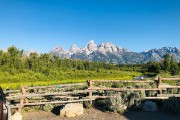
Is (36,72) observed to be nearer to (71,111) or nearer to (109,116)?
(71,111)

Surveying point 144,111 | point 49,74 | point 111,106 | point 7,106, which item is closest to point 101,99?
point 111,106

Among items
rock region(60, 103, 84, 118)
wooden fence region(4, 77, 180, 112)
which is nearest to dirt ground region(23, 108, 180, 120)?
rock region(60, 103, 84, 118)

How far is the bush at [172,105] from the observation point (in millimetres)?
13250

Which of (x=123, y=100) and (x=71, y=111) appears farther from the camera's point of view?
(x=123, y=100)

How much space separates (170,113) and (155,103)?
103cm

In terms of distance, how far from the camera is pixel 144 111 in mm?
13938

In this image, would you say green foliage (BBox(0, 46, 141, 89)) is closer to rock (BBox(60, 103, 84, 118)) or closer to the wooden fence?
the wooden fence

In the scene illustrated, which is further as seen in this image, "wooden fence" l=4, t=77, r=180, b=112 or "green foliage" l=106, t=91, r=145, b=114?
"wooden fence" l=4, t=77, r=180, b=112

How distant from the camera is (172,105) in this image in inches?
527

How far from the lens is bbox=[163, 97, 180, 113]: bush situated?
43.5 ft

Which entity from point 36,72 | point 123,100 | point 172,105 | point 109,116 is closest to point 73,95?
point 123,100

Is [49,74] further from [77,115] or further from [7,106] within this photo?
[7,106]

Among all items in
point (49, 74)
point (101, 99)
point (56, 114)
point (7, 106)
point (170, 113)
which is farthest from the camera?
point (49, 74)

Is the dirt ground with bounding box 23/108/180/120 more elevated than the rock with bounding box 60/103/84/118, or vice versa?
the rock with bounding box 60/103/84/118
